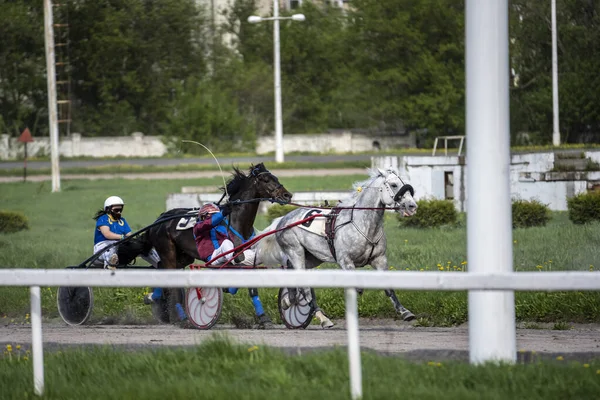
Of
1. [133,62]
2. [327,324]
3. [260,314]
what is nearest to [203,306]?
[260,314]

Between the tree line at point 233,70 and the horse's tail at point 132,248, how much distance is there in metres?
32.9

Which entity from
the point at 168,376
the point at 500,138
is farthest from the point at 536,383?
the point at 168,376

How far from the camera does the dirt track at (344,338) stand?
750 cm

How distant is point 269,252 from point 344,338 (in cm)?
243

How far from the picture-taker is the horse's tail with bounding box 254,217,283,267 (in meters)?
10.9

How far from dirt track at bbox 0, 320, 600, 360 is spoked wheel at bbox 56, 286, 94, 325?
156mm

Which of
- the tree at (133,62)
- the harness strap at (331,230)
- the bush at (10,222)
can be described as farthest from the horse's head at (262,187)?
Answer: the tree at (133,62)

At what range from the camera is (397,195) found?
9.90m

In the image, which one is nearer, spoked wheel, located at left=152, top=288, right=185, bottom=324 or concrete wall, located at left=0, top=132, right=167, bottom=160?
spoked wheel, located at left=152, top=288, right=185, bottom=324

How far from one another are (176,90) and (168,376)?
47.5m

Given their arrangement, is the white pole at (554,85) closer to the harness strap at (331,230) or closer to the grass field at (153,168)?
the grass field at (153,168)

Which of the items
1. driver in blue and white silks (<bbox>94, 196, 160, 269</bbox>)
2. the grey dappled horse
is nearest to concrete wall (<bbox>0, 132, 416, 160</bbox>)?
driver in blue and white silks (<bbox>94, 196, 160, 269</bbox>)

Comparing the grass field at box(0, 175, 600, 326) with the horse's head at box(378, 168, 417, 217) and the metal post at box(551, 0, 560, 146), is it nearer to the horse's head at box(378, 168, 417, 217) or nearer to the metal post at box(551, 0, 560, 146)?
the horse's head at box(378, 168, 417, 217)

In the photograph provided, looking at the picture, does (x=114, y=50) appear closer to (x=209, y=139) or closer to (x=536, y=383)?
(x=209, y=139)
